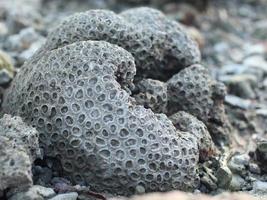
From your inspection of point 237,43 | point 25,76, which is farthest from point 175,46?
point 237,43

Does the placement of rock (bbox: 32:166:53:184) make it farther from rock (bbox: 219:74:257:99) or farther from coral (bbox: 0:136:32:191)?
rock (bbox: 219:74:257:99)

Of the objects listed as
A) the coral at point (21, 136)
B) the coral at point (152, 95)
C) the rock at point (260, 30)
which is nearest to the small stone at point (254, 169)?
the coral at point (152, 95)

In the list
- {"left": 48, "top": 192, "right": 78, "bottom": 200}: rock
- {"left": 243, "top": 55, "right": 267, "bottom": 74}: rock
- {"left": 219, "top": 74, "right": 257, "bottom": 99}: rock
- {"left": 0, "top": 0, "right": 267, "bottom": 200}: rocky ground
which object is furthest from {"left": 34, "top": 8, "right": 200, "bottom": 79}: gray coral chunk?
{"left": 243, "top": 55, "right": 267, "bottom": 74}: rock

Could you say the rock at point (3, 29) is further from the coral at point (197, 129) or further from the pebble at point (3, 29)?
the coral at point (197, 129)

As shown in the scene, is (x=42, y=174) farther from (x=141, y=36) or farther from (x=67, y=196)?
(x=141, y=36)

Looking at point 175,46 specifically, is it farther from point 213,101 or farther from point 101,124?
point 101,124

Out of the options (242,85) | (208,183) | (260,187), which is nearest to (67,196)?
(208,183)
